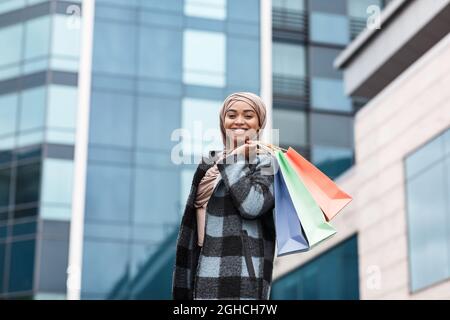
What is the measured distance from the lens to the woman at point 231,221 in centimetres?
457

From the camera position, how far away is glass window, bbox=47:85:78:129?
1358 inches

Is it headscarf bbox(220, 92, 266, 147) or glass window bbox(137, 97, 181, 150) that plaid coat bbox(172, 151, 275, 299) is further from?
glass window bbox(137, 97, 181, 150)

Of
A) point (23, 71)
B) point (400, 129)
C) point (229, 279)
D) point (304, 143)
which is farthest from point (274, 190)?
point (304, 143)

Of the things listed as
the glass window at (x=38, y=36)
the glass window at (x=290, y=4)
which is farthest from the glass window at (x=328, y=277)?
the glass window at (x=38, y=36)

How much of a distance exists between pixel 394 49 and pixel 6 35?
613 inches

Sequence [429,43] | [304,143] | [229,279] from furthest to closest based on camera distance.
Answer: [304,143], [429,43], [229,279]

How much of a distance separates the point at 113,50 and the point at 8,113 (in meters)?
4.61

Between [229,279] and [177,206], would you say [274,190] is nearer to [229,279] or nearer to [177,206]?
[229,279]

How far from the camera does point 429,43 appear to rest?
26.8 metres

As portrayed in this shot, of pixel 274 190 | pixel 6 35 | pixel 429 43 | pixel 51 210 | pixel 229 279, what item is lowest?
pixel 229 279

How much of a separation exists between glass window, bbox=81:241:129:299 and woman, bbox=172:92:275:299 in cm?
2896

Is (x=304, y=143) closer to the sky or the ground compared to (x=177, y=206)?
closer to the sky

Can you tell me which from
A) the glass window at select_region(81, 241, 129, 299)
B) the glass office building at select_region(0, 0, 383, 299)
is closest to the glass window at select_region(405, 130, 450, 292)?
the glass office building at select_region(0, 0, 383, 299)

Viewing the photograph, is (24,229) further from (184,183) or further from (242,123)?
(242,123)
